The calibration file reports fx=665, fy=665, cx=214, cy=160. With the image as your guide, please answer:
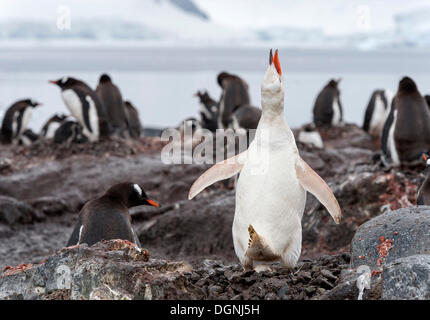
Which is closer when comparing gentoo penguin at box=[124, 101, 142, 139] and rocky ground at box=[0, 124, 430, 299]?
rocky ground at box=[0, 124, 430, 299]

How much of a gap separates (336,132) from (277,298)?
34.9 ft

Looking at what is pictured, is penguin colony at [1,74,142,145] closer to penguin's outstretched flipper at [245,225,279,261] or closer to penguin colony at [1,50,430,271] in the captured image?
penguin colony at [1,50,430,271]

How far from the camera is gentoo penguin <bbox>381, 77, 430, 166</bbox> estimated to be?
7168 millimetres

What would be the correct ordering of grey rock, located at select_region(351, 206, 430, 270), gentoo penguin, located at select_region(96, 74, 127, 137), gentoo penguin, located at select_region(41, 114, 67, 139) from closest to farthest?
grey rock, located at select_region(351, 206, 430, 270) → gentoo penguin, located at select_region(96, 74, 127, 137) → gentoo penguin, located at select_region(41, 114, 67, 139)

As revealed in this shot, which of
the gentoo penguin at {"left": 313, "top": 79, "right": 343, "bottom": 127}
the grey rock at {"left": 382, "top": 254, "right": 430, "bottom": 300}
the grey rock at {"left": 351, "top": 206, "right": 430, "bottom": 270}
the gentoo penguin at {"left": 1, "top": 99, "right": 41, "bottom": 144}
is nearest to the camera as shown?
the grey rock at {"left": 382, "top": 254, "right": 430, "bottom": 300}

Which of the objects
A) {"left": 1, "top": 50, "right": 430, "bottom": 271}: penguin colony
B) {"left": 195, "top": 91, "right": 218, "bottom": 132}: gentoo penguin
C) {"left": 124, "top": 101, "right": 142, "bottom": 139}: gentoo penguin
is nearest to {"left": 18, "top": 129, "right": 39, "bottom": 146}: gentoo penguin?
{"left": 124, "top": 101, "right": 142, "bottom": 139}: gentoo penguin

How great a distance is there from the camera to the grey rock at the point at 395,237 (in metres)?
3.56

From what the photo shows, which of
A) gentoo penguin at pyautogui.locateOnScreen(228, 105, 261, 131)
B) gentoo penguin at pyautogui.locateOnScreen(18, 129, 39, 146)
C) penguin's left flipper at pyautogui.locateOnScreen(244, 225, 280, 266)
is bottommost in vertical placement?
gentoo penguin at pyautogui.locateOnScreen(18, 129, 39, 146)

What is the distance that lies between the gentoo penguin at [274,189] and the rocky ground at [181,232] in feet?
0.51

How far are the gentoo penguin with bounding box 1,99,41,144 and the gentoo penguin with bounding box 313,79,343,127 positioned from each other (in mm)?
5784

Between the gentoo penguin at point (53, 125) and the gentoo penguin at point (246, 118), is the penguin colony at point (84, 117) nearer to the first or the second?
the gentoo penguin at point (53, 125)

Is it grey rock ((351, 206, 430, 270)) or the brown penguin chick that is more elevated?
the brown penguin chick

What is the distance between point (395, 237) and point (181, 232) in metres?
3.92
